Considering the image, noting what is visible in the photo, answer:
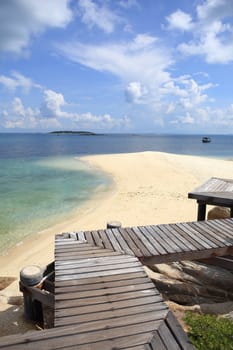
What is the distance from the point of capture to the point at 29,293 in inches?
200

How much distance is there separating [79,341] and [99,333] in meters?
0.25

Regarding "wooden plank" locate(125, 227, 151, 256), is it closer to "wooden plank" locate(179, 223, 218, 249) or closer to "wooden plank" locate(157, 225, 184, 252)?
"wooden plank" locate(157, 225, 184, 252)

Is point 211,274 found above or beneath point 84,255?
beneath

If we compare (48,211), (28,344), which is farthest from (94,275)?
(48,211)

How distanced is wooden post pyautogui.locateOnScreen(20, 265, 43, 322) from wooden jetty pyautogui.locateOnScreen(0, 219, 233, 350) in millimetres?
583

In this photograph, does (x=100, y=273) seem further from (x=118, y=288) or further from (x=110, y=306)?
(x=110, y=306)

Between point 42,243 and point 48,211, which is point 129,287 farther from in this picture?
point 48,211

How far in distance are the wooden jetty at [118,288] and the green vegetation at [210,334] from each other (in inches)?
21.0

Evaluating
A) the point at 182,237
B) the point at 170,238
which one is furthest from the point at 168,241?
the point at 182,237

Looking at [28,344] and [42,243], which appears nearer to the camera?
[28,344]

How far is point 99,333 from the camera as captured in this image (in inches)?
121

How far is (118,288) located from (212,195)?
5168 millimetres

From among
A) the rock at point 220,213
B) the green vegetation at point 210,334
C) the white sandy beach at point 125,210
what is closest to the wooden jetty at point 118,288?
the green vegetation at point 210,334

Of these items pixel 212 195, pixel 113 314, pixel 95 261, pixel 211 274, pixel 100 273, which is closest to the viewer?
pixel 113 314
